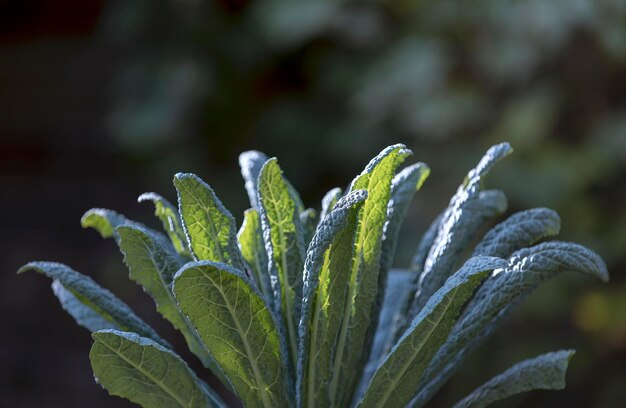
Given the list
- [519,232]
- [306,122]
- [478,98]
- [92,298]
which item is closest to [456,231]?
[519,232]

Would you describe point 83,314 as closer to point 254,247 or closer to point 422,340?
point 254,247

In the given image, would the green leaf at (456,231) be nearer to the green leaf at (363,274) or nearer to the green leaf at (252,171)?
the green leaf at (363,274)

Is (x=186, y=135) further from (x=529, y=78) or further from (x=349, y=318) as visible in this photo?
(x=349, y=318)

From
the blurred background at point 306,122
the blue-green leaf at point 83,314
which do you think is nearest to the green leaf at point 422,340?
the blue-green leaf at point 83,314

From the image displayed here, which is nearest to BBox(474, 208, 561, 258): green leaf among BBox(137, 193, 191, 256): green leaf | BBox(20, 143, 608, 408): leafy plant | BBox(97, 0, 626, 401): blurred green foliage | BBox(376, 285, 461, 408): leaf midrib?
BBox(20, 143, 608, 408): leafy plant

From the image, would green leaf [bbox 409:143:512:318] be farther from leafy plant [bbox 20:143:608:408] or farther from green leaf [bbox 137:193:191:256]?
green leaf [bbox 137:193:191:256]
